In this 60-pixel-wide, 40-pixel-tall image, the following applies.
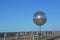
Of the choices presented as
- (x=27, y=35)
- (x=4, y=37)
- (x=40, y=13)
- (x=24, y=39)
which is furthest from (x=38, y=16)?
(x=27, y=35)

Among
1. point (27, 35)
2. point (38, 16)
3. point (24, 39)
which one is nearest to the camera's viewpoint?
point (38, 16)

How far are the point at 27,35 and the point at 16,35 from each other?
1994mm

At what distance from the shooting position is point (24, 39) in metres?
13.3

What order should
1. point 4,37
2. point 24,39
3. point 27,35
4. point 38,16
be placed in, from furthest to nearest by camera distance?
1. point 27,35
2. point 24,39
3. point 4,37
4. point 38,16

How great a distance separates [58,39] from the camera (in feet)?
25.1

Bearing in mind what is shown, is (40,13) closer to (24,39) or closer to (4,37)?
(4,37)

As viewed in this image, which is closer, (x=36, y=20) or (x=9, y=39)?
(x=36, y=20)

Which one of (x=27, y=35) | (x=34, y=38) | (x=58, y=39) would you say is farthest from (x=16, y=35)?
(x=58, y=39)

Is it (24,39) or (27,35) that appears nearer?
(24,39)

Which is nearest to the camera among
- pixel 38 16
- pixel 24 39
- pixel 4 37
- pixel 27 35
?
pixel 38 16

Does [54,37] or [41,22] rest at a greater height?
[41,22]

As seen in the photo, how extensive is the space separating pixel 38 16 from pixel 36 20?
0.56 feet

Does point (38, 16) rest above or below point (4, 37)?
above

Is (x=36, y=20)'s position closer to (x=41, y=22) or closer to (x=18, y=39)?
(x=41, y=22)
